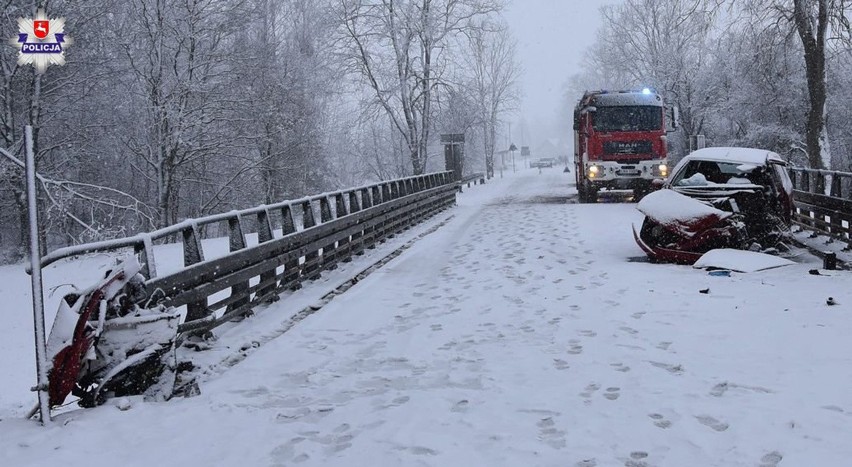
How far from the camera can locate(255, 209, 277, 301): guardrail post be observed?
8906 millimetres

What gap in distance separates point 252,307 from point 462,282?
3061mm

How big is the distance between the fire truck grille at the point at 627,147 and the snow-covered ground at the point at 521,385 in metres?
13.4

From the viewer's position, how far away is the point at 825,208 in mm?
13344

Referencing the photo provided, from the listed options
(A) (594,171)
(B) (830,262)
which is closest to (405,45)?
(A) (594,171)

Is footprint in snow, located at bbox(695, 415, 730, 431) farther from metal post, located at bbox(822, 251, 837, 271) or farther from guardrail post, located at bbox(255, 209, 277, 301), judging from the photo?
metal post, located at bbox(822, 251, 837, 271)

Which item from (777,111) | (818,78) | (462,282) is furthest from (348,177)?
(462,282)

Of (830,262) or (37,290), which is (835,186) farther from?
(37,290)

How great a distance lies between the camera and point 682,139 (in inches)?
1980

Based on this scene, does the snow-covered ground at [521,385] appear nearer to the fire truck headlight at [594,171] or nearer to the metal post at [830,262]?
the metal post at [830,262]

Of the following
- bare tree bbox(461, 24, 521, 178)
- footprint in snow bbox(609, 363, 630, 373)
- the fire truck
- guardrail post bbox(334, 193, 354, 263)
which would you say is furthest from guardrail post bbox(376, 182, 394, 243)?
bare tree bbox(461, 24, 521, 178)

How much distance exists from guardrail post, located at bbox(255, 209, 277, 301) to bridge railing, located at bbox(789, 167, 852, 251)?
952cm

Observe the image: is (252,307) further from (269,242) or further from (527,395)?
(527,395)

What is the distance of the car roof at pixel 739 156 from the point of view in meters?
11.2

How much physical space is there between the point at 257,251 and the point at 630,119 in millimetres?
16813
